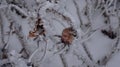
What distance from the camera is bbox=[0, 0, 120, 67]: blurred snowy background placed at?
1017 mm

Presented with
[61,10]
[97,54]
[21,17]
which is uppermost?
[61,10]

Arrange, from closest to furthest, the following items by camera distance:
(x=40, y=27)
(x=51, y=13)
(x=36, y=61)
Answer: (x=40, y=27), (x=51, y=13), (x=36, y=61)

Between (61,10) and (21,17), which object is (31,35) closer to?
(61,10)

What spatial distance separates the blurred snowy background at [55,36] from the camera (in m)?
1.02

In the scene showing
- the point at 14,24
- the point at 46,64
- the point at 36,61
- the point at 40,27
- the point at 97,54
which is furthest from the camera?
the point at 97,54

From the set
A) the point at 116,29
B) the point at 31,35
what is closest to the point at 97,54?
the point at 116,29

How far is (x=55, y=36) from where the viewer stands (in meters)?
1.14

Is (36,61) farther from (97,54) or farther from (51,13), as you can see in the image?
(97,54)

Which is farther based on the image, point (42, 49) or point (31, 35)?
point (42, 49)

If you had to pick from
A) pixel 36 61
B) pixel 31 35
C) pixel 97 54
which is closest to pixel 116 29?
pixel 97 54

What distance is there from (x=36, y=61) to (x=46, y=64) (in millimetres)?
258

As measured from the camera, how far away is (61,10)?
0.99 metres

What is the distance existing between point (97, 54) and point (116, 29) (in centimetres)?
19

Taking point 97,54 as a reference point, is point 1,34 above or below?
above
